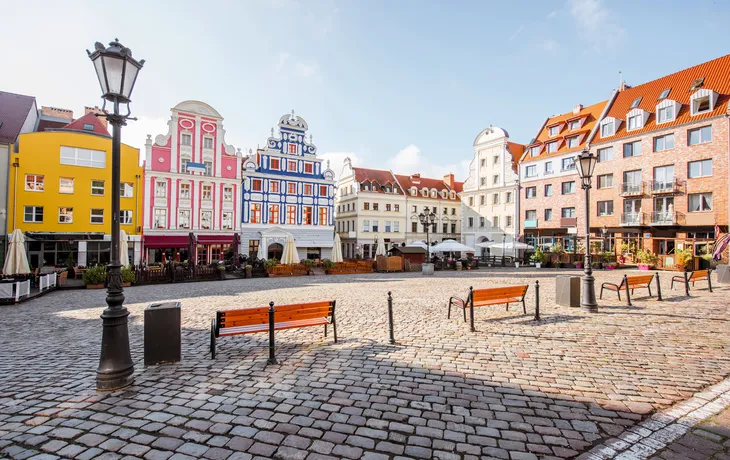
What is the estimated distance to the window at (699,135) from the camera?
1130 inches

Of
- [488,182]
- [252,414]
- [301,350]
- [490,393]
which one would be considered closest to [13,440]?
[252,414]

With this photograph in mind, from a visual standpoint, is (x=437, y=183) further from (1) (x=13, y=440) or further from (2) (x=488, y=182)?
(1) (x=13, y=440)

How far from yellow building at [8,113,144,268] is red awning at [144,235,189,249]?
30.4 inches

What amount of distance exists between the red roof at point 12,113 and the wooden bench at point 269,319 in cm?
3282

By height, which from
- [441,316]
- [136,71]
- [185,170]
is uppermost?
[185,170]

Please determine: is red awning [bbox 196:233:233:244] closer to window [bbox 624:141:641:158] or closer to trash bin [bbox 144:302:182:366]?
trash bin [bbox 144:302:182:366]

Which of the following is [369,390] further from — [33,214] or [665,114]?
[665,114]

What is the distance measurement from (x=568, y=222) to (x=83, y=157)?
149ft

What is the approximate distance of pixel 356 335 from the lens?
25.3ft

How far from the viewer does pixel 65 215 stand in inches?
1139

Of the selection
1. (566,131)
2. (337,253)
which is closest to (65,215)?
(337,253)

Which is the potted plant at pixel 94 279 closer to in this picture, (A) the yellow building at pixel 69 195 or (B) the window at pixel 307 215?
(A) the yellow building at pixel 69 195

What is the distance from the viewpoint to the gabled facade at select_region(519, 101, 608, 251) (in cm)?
3794

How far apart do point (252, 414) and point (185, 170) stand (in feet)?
112
